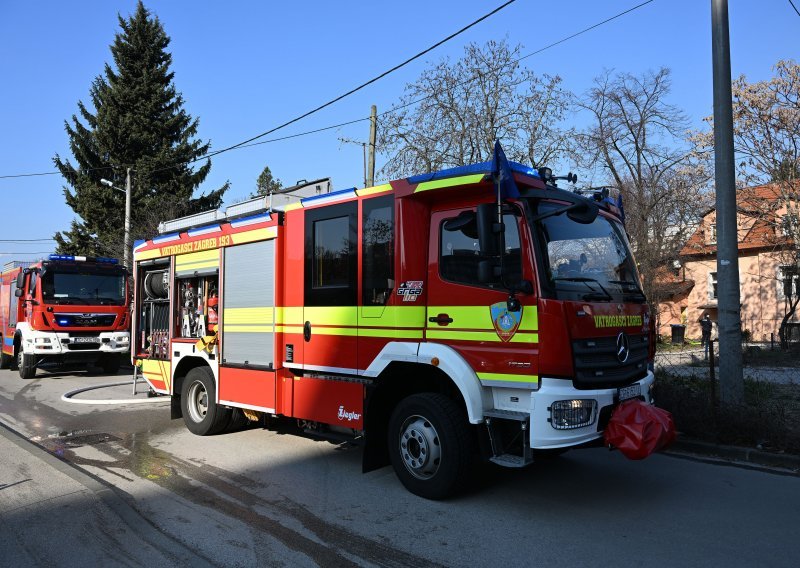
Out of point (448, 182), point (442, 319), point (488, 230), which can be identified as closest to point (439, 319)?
point (442, 319)

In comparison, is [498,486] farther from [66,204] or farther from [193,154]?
[66,204]

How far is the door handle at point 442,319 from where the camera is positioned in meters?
5.12

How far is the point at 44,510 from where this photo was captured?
196 inches

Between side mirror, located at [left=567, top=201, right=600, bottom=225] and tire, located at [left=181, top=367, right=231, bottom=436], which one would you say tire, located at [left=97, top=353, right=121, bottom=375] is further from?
side mirror, located at [left=567, top=201, right=600, bottom=225]

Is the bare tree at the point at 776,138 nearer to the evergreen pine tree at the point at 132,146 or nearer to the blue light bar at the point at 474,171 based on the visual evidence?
the blue light bar at the point at 474,171

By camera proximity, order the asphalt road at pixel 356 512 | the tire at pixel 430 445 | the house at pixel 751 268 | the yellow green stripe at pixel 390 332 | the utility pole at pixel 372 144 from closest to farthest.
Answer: the asphalt road at pixel 356 512 → the tire at pixel 430 445 → the yellow green stripe at pixel 390 332 → the house at pixel 751 268 → the utility pole at pixel 372 144

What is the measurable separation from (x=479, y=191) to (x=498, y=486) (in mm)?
2794

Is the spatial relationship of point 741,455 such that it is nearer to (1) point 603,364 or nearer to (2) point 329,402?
(1) point 603,364

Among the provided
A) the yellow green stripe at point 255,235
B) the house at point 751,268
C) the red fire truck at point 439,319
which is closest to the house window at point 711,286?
the house at point 751,268

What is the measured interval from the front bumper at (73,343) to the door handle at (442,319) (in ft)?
37.0

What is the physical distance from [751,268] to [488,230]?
105 ft

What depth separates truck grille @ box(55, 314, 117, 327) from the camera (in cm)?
1437

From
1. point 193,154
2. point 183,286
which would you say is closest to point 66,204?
point 193,154

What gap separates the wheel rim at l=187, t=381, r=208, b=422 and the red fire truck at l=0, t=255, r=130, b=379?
822 centimetres
